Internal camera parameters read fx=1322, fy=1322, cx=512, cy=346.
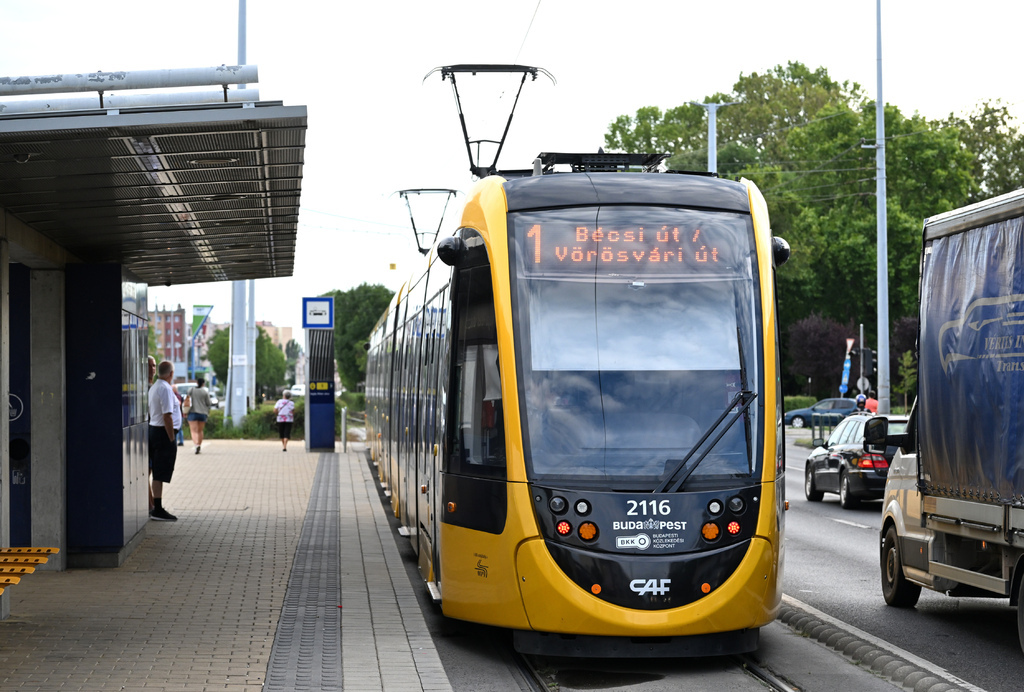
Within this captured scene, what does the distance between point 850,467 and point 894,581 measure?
953 centimetres

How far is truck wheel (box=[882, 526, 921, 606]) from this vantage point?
10469mm

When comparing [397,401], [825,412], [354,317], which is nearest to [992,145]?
[825,412]

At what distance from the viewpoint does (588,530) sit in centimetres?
777

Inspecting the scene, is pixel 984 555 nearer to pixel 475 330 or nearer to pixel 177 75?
pixel 475 330

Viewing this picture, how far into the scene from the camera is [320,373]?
3412 cm

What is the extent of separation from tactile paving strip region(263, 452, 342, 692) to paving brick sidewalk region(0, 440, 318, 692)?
4.8 inches

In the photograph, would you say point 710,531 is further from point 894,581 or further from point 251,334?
point 251,334

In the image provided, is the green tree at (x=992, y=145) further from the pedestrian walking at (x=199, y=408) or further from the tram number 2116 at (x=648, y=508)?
the tram number 2116 at (x=648, y=508)

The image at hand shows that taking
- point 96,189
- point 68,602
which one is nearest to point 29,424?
point 68,602

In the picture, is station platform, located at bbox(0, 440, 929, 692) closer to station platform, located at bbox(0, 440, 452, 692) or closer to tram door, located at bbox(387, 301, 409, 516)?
station platform, located at bbox(0, 440, 452, 692)

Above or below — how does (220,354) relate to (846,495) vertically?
above

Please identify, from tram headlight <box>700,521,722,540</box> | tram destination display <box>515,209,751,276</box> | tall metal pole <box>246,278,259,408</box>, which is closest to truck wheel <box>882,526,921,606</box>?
tram headlight <box>700,521,722,540</box>

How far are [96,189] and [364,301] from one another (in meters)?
117

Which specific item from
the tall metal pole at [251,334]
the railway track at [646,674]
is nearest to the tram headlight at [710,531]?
the railway track at [646,674]
